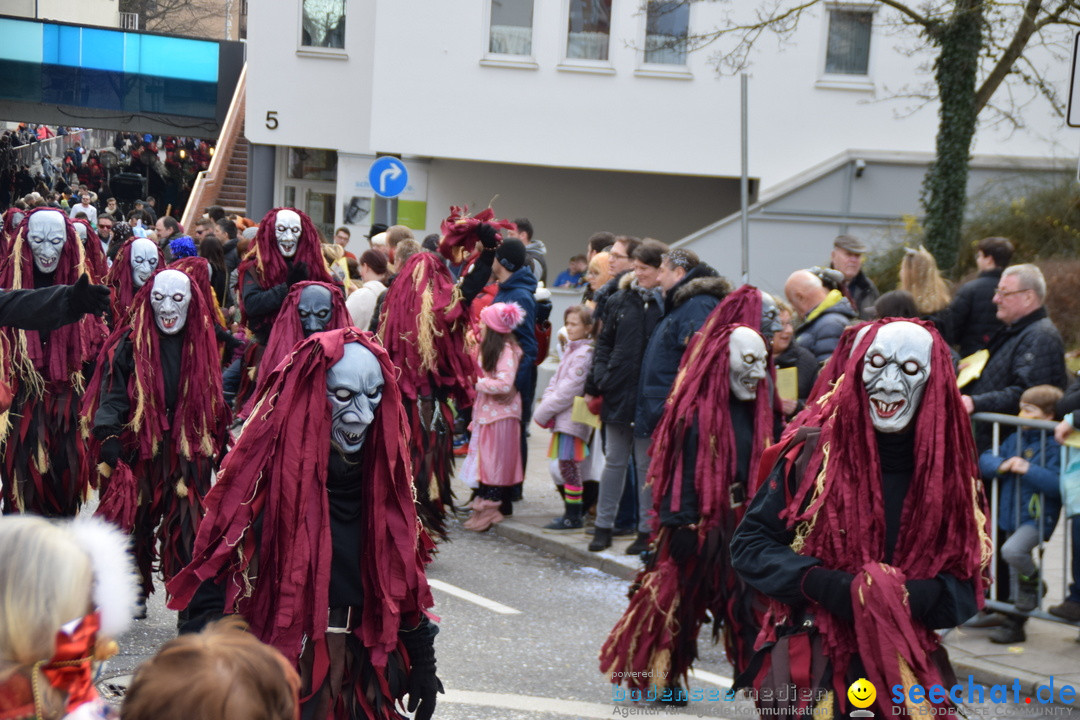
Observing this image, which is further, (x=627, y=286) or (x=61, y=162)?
(x=61, y=162)

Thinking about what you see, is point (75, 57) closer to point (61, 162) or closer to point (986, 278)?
point (61, 162)

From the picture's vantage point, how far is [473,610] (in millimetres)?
7277

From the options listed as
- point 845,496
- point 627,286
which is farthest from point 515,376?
point 845,496

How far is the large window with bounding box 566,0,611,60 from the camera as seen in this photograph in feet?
70.5

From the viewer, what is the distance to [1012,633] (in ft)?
21.6

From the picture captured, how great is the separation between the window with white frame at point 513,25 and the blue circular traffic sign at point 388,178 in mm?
6860

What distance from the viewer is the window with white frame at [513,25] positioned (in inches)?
847

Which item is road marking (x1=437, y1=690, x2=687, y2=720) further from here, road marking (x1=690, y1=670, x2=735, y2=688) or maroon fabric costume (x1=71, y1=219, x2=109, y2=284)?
maroon fabric costume (x1=71, y1=219, x2=109, y2=284)

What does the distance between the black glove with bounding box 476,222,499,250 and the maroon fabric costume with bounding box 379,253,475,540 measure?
35 cm

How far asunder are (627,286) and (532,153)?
44.5 ft

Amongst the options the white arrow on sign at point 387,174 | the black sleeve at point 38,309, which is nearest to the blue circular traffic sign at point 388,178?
the white arrow on sign at point 387,174

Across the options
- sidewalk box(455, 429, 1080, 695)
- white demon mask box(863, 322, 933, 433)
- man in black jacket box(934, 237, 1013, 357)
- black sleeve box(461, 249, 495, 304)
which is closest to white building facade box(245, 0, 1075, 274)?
sidewalk box(455, 429, 1080, 695)

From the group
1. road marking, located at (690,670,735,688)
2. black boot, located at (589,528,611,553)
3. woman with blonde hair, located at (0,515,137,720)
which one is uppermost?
woman with blonde hair, located at (0,515,137,720)

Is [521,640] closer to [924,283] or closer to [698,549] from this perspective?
[698,549]
